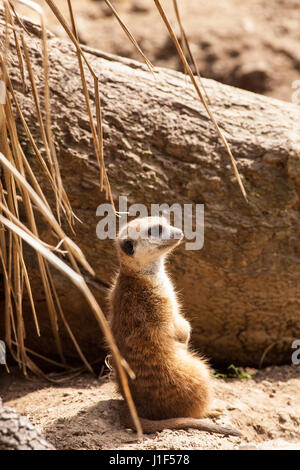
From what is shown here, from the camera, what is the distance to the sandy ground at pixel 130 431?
2240mm

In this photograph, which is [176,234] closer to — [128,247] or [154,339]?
[128,247]

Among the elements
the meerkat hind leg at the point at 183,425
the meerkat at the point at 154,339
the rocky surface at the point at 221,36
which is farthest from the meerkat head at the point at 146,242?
the rocky surface at the point at 221,36

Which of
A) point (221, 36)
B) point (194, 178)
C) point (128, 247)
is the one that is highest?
point (221, 36)

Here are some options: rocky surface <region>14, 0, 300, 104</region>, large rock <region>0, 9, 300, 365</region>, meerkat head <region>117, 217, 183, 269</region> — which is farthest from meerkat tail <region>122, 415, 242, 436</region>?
rocky surface <region>14, 0, 300, 104</region>

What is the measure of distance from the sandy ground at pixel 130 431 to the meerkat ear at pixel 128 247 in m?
0.72

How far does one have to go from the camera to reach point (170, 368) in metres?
2.40

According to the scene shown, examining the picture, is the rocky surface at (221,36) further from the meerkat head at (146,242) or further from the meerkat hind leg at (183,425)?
the meerkat hind leg at (183,425)

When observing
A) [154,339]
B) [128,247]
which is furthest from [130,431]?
[128,247]

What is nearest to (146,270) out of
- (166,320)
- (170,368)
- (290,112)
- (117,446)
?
(166,320)

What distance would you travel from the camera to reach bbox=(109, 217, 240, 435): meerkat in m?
2.38

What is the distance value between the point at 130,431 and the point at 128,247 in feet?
2.56

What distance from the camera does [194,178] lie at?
297 cm

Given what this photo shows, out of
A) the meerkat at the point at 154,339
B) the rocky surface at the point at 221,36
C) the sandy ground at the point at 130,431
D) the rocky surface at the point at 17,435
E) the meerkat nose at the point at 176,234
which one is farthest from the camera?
the rocky surface at the point at 221,36
